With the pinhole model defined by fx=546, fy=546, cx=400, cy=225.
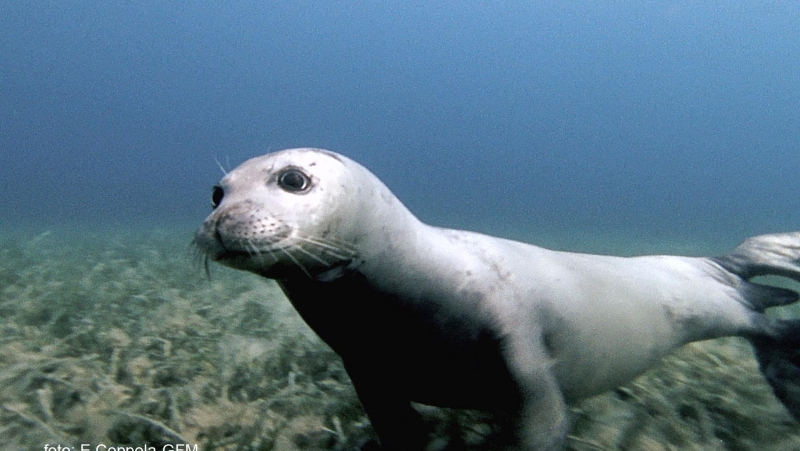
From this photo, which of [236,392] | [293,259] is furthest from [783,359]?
[236,392]

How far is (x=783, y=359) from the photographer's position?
294cm

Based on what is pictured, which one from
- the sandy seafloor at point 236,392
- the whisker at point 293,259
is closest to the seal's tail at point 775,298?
the sandy seafloor at point 236,392

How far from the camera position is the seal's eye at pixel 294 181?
1821 millimetres

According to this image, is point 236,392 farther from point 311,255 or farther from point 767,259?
point 767,259

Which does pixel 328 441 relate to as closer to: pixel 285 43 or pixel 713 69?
pixel 285 43

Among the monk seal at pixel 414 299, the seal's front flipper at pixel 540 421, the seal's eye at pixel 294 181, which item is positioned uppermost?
the seal's eye at pixel 294 181

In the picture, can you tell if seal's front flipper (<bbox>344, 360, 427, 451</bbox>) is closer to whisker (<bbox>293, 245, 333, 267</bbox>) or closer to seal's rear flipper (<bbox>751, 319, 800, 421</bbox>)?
whisker (<bbox>293, 245, 333, 267</bbox>)

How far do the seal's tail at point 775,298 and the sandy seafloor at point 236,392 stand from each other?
11 centimetres

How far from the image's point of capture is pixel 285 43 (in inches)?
4099

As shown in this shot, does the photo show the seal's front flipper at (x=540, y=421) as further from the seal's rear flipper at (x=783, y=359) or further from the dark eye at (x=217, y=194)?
the seal's rear flipper at (x=783, y=359)

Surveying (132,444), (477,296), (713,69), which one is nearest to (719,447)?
(477,296)

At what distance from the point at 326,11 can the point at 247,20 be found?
46.4 ft

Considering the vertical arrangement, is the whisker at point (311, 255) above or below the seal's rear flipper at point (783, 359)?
above

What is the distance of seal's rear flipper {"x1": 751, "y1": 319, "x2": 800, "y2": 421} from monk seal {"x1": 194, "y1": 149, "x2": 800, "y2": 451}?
13 cm
